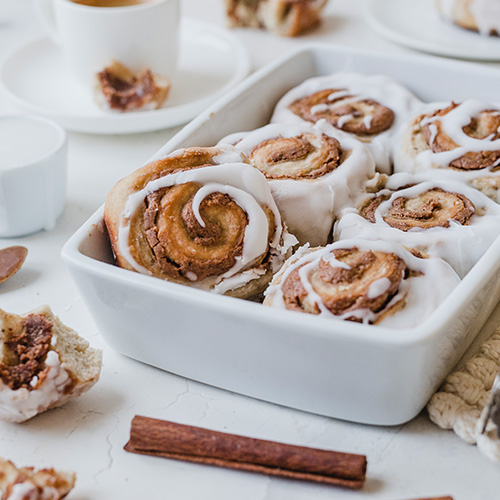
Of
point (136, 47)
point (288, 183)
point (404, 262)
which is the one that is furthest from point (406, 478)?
point (136, 47)

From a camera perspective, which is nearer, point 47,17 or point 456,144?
point 456,144

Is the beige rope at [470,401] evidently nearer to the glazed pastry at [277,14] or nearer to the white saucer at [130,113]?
the white saucer at [130,113]

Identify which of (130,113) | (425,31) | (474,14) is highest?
(474,14)

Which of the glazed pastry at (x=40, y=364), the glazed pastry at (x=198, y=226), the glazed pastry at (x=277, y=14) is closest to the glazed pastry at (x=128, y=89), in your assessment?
the glazed pastry at (x=277, y=14)

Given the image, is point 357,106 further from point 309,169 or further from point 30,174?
point 30,174

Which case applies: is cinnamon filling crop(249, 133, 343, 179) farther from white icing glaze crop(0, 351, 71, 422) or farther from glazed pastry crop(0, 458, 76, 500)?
glazed pastry crop(0, 458, 76, 500)

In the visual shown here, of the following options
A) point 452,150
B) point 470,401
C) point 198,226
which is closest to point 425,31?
point 452,150

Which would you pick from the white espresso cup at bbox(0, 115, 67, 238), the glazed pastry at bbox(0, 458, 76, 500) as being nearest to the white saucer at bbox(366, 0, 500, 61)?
the white espresso cup at bbox(0, 115, 67, 238)
